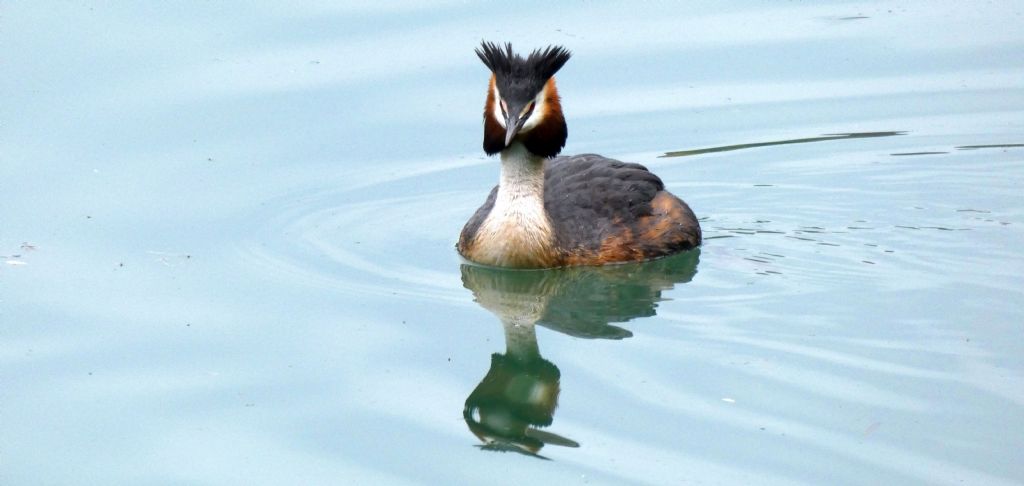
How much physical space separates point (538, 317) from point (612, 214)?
1.48 m

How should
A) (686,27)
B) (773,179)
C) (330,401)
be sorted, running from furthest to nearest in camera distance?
(686,27), (773,179), (330,401)

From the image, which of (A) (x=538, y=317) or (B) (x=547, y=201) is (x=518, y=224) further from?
(A) (x=538, y=317)

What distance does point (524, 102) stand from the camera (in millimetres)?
11258

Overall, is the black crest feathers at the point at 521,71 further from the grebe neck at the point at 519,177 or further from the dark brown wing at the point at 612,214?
Result: the dark brown wing at the point at 612,214

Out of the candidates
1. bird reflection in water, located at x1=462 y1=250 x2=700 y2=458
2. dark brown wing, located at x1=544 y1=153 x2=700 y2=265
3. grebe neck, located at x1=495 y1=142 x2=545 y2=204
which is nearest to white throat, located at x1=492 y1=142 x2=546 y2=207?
grebe neck, located at x1=495 y1=142 x2=545 y2=204

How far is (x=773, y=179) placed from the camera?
13.4 m

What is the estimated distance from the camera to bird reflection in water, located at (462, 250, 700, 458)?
9039 mm

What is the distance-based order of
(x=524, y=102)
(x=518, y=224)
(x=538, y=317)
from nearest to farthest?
(x=538, y=317) < (x=524, y=102) < (x=518, y=224)

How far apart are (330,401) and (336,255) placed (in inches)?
105

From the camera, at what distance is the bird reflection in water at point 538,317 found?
356 inches

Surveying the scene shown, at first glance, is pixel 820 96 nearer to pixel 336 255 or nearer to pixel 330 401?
pixel 336 255

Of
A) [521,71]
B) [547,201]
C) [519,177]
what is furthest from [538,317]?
[521,71]

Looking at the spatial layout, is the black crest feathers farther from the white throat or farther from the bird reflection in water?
the bird reflection in water

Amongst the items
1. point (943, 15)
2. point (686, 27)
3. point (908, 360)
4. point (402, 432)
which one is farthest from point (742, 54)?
point (402, 432)
